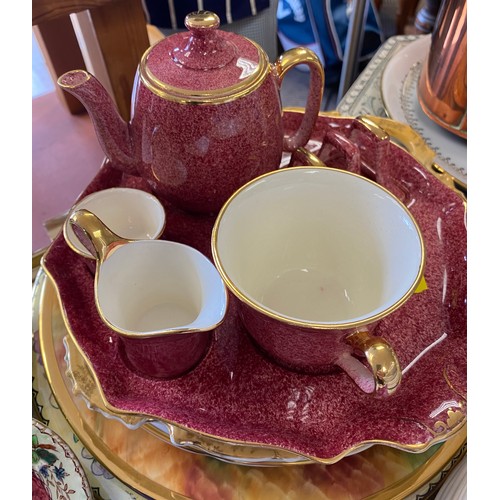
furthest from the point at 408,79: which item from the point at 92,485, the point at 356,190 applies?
the point at 92,485

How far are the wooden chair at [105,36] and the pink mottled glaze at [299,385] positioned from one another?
0.26 metres

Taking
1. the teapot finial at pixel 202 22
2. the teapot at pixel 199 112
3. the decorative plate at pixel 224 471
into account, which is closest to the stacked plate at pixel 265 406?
the decorative plate at pixel 224 471

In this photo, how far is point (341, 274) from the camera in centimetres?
44

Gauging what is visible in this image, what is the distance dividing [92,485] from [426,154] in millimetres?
469

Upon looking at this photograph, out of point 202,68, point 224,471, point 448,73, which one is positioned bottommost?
point 224,471

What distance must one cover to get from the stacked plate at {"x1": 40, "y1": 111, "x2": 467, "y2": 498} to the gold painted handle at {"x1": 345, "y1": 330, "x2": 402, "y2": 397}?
57 millimetres

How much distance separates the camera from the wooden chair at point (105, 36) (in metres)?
0.51

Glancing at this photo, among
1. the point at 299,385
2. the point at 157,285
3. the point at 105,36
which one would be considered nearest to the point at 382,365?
the point at 299,385

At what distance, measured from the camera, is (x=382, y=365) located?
29cm

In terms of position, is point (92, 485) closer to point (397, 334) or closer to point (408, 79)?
point (397, 334)

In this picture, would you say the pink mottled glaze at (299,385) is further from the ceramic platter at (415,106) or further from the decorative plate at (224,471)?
the ceramic platter at (415,106)

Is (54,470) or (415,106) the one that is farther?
(415,106)

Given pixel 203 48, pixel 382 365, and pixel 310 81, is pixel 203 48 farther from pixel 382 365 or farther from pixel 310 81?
pixel 382 365

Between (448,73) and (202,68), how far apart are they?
31cm
